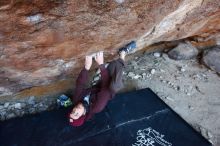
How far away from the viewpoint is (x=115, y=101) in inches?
121

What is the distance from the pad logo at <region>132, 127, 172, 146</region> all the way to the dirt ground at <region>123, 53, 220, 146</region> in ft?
1.66

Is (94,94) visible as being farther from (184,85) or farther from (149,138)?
(184,85)

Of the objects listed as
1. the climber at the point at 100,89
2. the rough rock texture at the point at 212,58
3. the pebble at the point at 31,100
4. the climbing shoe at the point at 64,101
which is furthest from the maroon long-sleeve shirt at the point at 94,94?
the rough rock texture at the point at 212,58

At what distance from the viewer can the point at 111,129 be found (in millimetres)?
2678

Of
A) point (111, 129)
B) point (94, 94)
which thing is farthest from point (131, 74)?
point (111, 129)

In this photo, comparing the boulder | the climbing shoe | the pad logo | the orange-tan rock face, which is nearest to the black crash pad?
the pad logo

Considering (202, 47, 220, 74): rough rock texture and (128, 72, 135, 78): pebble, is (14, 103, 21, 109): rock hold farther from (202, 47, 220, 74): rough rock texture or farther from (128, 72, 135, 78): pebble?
(202, 47, 220, 74): rough rock texture

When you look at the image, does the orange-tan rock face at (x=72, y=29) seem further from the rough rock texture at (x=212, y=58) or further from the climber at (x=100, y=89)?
the rough rock texture at (x=212, y=58)

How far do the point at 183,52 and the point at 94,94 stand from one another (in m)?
1.66

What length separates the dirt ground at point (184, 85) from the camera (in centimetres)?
299

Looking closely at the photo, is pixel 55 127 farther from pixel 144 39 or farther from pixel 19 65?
pixel 144 39

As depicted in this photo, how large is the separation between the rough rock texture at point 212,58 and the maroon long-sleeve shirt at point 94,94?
1.69 metres

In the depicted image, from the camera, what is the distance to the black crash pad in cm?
255

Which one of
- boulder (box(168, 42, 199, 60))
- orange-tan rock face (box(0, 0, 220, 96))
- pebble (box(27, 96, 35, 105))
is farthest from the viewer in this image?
boulder (box(168, 42, 199, 60))
